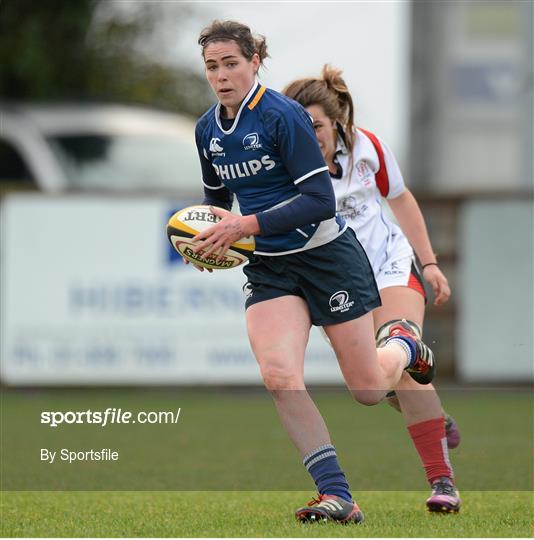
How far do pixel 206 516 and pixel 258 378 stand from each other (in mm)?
5922

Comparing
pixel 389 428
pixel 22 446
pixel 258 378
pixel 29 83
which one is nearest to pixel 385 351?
pixel 22 446

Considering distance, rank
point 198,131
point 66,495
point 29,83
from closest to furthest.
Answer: point 198,131 → point 66,495 → point 29,83

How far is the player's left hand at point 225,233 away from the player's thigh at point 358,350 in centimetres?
55

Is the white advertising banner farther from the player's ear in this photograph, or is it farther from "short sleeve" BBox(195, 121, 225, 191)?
Result: the player's ear

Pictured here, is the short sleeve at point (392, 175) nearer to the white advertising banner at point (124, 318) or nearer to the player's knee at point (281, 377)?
the player's knee at point (281, 377)

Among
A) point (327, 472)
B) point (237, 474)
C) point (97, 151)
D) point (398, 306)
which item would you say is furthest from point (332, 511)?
point (97, 151)

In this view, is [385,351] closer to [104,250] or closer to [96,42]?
[104,250]

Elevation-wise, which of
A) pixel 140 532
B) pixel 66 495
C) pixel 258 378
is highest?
pixel 140 532

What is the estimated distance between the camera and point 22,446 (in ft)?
27.8

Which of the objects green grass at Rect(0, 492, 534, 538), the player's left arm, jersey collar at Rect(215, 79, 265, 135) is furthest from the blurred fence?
jersey collar at Rect(215, 79, 265, 135)

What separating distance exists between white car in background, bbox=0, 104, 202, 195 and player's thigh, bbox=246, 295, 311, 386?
27.0 ft

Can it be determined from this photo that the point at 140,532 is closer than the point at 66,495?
Yes

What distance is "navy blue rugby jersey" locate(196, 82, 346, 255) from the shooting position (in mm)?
5566

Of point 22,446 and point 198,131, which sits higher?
point 198,131
